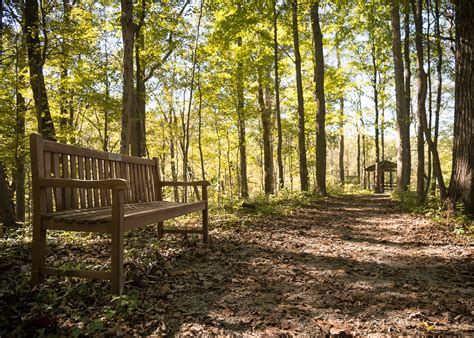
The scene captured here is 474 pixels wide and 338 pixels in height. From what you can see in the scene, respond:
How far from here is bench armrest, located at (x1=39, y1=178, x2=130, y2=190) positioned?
2572 mm

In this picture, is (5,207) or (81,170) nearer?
(81,170)

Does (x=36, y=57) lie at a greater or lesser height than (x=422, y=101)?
greater

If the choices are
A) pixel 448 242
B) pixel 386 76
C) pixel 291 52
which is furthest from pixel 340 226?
pixel 386 76

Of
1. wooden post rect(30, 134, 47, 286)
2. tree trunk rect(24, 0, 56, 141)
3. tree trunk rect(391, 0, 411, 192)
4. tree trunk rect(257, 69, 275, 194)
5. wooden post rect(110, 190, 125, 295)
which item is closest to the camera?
wooden post rect(110, 190, 125, 295)

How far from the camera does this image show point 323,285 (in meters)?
3.05

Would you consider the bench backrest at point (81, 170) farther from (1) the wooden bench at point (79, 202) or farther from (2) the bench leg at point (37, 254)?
(2) the bench leg at point (37, 254)

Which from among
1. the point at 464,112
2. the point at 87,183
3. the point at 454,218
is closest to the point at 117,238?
the point at 87,183

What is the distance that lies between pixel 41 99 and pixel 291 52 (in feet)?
36.4

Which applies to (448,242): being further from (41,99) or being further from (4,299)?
(41,99)

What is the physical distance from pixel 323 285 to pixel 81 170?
9.07 feet

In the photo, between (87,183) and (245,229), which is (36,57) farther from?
(87,183)

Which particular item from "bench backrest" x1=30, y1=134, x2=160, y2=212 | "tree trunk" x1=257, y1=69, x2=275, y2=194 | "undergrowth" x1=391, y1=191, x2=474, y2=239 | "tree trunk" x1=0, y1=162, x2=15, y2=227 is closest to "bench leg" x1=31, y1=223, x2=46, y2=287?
"bench backrest" x1=30, y1=134, x2=160, y2=212

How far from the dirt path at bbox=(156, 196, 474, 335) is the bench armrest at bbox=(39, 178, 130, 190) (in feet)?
3.35

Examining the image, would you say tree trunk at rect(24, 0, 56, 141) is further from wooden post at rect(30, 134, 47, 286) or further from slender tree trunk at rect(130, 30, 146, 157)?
wooden post at rect(30, 134, 47, 286)
